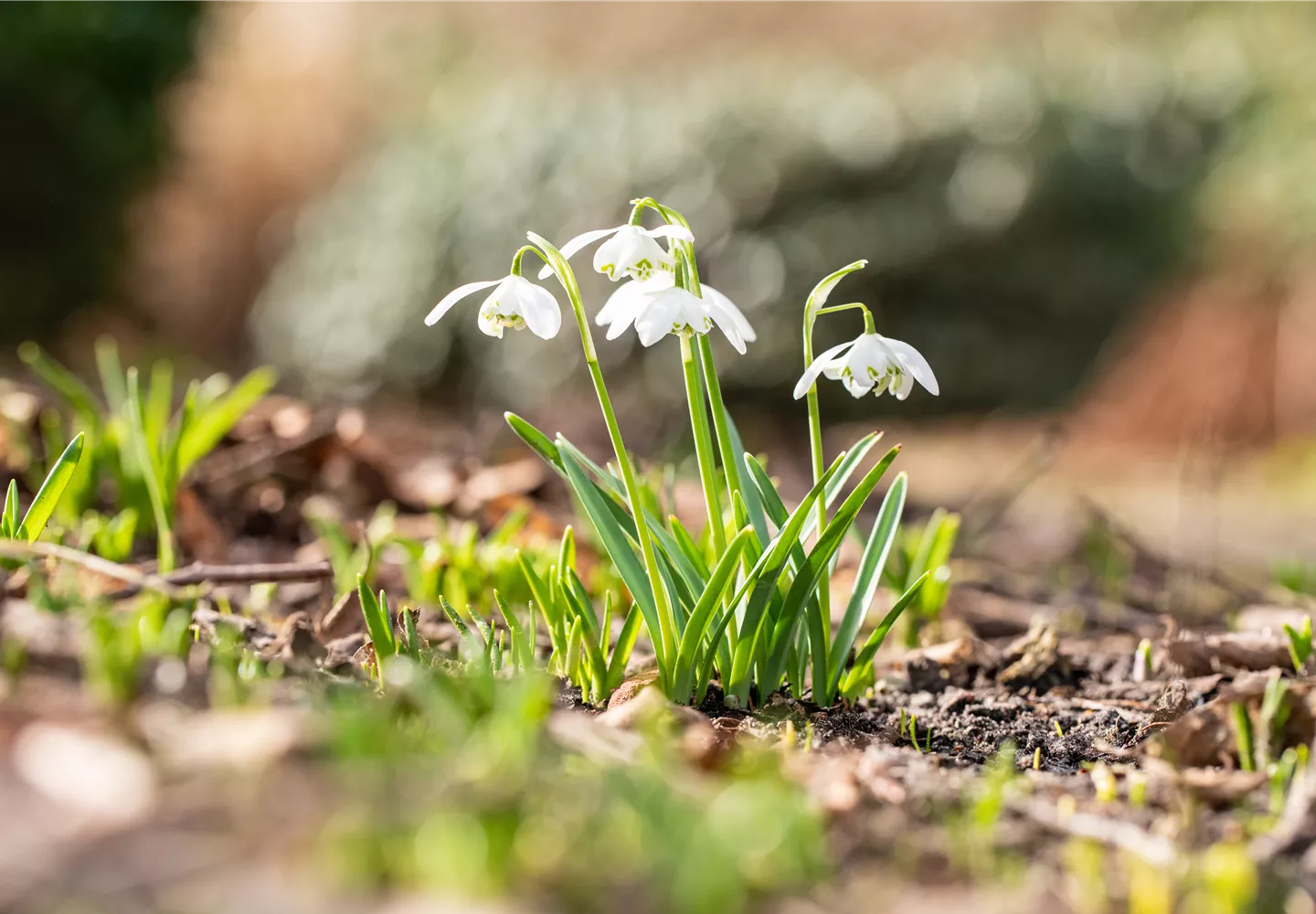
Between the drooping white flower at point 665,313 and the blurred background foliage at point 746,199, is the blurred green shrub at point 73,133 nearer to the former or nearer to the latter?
the blurred background foliage at point 746,199

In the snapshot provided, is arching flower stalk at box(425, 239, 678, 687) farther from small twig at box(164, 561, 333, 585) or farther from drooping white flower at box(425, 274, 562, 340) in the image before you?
small twig at box(164, 561, 333, 585)

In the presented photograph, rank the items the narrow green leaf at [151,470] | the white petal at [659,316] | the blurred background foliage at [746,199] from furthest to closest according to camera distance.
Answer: the blurred background foliage at [746,199] < the narrow green leaf at [151,470] < the white petal at [659,316]

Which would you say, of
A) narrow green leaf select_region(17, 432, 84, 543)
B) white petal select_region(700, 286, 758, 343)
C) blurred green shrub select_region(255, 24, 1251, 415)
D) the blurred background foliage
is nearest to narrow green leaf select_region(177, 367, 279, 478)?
narrow green leaf select_region(17, 432, 84, 543)

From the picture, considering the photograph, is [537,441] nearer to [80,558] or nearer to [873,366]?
[873,366]

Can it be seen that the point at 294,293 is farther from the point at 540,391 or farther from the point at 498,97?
the point at 540,391

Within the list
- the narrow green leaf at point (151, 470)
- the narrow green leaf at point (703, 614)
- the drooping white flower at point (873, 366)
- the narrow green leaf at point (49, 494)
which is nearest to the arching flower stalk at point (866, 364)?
the drooping white flower at point (873, 366)

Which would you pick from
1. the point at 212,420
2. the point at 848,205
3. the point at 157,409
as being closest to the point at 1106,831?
the point at 212,420
